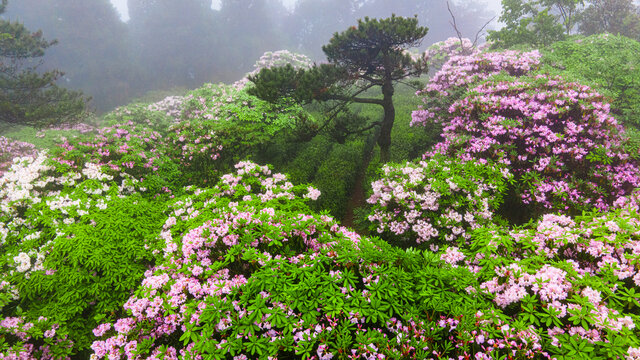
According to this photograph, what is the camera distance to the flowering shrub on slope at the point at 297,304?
298 centimetres

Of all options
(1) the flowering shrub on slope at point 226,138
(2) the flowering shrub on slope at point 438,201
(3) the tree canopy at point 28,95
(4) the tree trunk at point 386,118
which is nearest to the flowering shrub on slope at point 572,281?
(2) the flowering shrub on slope at point 438,201

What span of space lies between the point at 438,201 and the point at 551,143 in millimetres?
4592

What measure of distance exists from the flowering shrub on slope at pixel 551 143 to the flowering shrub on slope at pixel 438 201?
3.03 feet

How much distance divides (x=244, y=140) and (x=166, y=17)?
183ft

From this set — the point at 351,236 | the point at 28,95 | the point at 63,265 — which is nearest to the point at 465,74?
the point at 351,236

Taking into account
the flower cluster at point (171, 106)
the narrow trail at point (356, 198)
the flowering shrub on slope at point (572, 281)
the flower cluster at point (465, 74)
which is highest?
the flower cluster at point (171, 106)

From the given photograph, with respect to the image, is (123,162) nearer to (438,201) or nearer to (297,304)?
(297,304)

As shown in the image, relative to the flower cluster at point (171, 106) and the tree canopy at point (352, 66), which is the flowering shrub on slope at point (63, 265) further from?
the flower cluster at point (171, 106)

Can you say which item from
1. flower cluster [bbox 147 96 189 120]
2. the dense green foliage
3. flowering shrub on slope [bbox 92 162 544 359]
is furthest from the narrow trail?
flower cluster [bbox 147 96 189 120]

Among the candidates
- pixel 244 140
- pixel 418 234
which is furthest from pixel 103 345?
pixel 244 140

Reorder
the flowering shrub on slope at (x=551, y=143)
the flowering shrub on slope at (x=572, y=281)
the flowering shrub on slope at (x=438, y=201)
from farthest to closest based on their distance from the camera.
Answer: the flowering shrub on slope at (x=551, y=143) < the flowering shrub on slope at (x=438, y=201) < the flowering shrub on slope at (x=572, y=281)

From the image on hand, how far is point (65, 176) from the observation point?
7551 millimetres

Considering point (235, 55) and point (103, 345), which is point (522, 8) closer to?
point (103, 345)

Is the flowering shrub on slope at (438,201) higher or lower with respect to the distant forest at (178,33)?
lower
